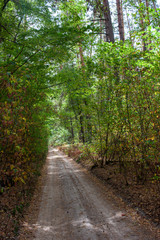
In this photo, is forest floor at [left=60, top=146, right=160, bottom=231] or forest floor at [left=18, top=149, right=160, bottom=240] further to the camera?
forest floor at [left=60, top=146, right=160, bottom=231]

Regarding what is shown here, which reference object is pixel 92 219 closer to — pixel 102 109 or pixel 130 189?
pixel 130 189

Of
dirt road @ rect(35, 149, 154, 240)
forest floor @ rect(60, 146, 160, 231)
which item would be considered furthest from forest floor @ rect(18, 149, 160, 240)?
forest floor @ rect(60, 146, 160, 231)

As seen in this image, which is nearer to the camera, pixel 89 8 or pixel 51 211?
pixel 51 211

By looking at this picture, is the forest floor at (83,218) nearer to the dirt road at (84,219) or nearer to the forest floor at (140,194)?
the dirt road at (84,219)

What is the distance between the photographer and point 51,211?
5961mm

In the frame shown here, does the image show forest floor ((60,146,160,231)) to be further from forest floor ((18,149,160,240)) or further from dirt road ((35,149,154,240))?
dirt road ((35,149,154,240))

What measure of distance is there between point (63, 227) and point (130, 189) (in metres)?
3.15

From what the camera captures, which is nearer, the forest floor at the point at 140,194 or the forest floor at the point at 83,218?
the forest floor at the point at 83,218

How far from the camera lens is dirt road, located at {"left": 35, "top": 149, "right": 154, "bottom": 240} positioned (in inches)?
167

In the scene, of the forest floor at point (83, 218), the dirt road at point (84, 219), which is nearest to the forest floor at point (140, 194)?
the forest floor at point (83, 218)

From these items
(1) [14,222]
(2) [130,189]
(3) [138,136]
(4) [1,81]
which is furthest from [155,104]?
(1) [14,222]

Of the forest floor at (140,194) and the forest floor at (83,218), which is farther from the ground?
the forest floor at (140,194)

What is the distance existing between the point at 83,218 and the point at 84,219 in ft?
0.26

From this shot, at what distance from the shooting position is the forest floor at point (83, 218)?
4.26 m
